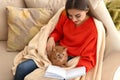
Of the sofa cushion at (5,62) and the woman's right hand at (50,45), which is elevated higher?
the woman's right hand at (50,45)

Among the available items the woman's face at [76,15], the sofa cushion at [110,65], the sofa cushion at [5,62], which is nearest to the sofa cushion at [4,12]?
the sofa cushion at [5,62]

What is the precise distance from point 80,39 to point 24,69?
1.51ft

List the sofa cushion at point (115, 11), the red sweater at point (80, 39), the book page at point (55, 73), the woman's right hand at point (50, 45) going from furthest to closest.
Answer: the sofa cushion at point (115, 11), the woman's right hand at point (50, 45), the red sweater at point (80, 39), the book page at point (55, 73)

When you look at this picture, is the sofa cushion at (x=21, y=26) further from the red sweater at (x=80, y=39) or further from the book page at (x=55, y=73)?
the book page at (x=55, y=73)

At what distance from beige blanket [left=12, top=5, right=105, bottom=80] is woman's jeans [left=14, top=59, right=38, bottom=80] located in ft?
0.16

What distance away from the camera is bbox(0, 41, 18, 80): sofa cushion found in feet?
5.99

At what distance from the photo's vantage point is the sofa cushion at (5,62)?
1827 mm

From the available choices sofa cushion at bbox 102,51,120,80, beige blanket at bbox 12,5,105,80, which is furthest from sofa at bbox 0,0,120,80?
sofa cushion at bbox 102,51,120,80

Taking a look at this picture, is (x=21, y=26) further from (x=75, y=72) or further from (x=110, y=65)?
(x=110, y=65)

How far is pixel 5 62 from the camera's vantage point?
1946mm

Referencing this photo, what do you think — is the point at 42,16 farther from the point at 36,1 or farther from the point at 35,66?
the point at 35,66

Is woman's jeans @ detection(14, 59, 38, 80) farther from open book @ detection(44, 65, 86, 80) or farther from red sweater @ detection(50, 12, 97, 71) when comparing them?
red sweater @ detection(50, 12, 97, 71)

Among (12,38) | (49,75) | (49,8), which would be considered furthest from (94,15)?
Result: (12,38)

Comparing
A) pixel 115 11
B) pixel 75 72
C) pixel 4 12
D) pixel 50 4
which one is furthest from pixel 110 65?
pixel 4 12
